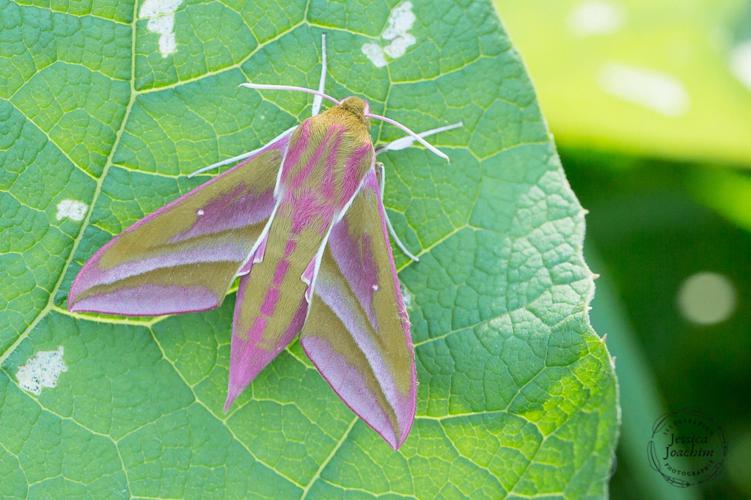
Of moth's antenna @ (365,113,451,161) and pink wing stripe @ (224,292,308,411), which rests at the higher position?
moth's antenna @ (365,113,451,161)

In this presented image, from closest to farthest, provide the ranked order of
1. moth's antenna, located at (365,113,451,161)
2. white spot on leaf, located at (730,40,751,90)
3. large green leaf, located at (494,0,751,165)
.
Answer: moth's antenna, located at (365,113,451,161) < large green leaf, located at (494,0,751,165) < white spot on leaf, located at (730,40,751,90)

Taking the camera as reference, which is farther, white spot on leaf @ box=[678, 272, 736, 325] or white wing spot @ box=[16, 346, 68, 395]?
white spot on leaf @ box=[678, 272, 736, 325]

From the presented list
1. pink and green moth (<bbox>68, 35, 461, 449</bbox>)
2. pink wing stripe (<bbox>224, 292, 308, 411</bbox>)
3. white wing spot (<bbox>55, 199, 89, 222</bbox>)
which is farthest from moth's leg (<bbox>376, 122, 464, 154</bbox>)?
white wing spot (<bbox>55, 199, 89, 222</bbox>)

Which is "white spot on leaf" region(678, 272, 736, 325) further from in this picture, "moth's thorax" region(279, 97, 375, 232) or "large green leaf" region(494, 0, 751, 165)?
"moth's thorax" region(279, 97, 375, 232)

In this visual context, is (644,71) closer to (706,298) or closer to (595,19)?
(595,19)

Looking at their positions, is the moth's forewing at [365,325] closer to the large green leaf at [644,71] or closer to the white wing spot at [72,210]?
the white wing spot at [72,210]

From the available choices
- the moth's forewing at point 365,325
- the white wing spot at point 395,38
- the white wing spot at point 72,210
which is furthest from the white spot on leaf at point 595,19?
the white wing spot at point 72,210
